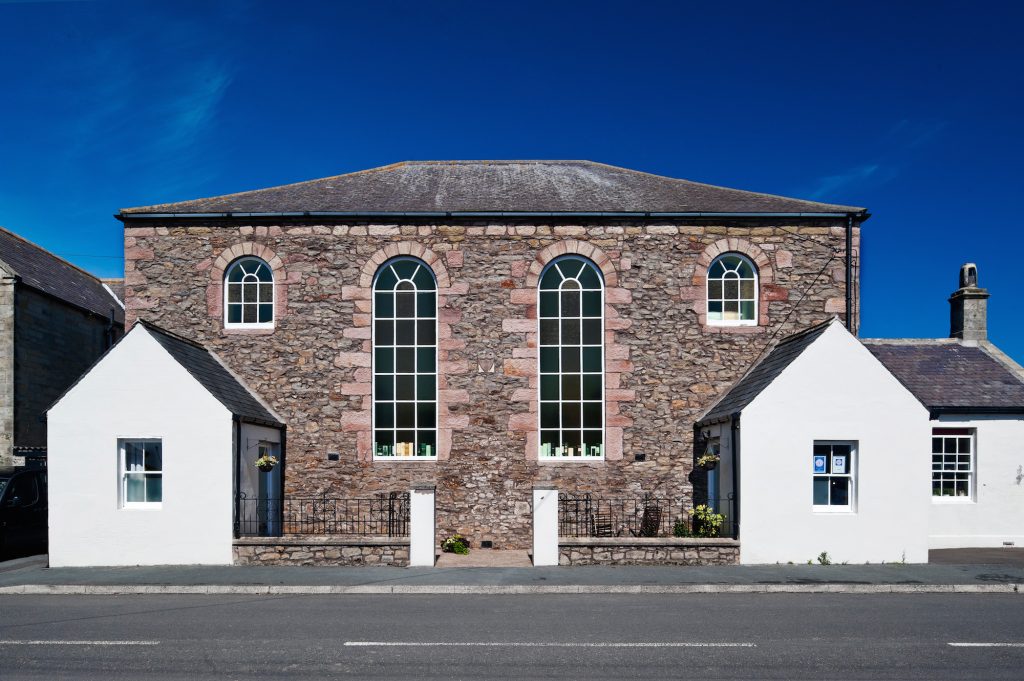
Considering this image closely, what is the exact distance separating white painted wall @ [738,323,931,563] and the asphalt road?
278 cm

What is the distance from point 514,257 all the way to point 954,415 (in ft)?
34.7

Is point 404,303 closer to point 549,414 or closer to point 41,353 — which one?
point 549,414

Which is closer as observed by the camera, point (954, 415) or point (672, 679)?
point (672, 679)

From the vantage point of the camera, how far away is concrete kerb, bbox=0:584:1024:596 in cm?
1295

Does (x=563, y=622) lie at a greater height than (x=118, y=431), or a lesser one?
lesser

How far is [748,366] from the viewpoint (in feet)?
61.8

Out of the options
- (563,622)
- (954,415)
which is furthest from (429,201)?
(954,415)

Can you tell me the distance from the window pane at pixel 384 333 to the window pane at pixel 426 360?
0.70 metres

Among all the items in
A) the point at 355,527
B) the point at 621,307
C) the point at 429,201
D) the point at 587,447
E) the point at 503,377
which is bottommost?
the point at 355,527

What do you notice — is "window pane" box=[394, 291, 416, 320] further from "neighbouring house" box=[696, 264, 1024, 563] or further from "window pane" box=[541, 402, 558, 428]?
"neighbouring house" box=[696, 264, 1024, 563]

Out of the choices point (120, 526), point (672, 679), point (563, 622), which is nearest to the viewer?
point (672, 679)

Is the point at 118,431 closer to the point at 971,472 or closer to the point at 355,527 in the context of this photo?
the point at 355,527

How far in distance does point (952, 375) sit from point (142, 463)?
59.4 feet

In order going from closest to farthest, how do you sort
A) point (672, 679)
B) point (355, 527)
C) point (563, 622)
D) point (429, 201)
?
point (672, 679)
point (563, 622)
point (355, 527)
point (429, 201)
